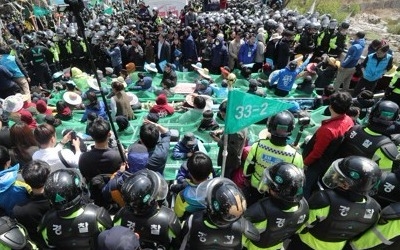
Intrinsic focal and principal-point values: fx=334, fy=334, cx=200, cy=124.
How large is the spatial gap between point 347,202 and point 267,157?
860 mm

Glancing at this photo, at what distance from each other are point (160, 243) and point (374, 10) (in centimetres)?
2812

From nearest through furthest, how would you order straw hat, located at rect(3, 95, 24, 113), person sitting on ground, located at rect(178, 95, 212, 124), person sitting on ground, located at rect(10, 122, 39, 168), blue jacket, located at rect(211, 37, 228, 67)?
person sitting on ground, located at rect(10, 122, 39, 168) → person sitting on ground, located at rect(178, 95, 212, 124) → straw hat, located at rect(3, 95, 24, 113) → blue jacket, located at rect(211, 37, 228, 67)

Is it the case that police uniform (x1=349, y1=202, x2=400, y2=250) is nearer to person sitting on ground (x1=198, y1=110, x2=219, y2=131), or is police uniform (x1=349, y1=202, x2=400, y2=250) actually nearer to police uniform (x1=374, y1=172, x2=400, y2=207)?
police uniform (x1=374, y1=172, x2=400, y2=207)

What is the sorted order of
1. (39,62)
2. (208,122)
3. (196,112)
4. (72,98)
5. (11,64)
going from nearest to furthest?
(208,122)
(196,112)
(72,98)
(11,64)
(39,62)

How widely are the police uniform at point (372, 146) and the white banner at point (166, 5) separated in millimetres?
17157

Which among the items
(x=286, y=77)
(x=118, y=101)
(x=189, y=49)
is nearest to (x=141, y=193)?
(x=118, y=101)

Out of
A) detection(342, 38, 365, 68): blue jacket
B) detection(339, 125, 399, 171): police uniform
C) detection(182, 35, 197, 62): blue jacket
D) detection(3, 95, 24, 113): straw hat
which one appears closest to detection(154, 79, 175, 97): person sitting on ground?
detection(182, 35, 197, 62): blue jacket

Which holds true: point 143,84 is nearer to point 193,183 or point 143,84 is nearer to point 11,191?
point 11,191

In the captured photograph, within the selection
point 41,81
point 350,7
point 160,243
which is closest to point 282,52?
point 41,81

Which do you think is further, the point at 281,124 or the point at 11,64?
the point at 11,64

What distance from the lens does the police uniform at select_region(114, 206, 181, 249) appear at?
2.51 meters

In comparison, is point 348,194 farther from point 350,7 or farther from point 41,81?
point 350,7

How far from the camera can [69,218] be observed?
8.21ft

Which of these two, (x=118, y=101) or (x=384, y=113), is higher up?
(x=384, y=113)
